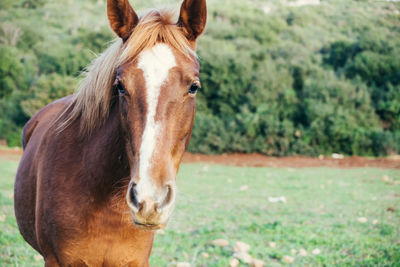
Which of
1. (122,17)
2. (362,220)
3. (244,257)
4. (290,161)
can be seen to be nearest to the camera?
(122,17)

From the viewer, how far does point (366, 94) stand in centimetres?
1980

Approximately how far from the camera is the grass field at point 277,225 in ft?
13.6

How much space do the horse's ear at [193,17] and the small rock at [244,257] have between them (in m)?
2.86

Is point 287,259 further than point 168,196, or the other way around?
point 287,259

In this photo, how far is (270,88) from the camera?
20.9m

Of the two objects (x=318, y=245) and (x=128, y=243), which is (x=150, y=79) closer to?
(x=128, y=243)

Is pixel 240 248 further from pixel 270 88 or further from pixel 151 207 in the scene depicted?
pixel 270 88

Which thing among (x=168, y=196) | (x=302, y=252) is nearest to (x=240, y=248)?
(x=302, y=252)

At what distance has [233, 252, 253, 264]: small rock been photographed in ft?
12.7

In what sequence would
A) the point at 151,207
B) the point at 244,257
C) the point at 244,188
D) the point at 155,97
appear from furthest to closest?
the point at 244,188 < the point at 244,257 < the point at 155,97 < the point at 151,207

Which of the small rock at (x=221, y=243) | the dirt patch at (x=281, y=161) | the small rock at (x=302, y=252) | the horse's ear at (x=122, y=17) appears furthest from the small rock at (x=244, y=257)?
the dirt patch at (x=281, y=161)

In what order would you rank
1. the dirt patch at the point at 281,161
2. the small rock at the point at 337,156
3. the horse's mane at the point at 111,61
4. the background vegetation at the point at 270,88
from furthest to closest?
the background vegetation at the point at 270,88 < the small rock at the point at 337,156 < the dirt patch at the point at 281,161 < the horse's mane at the point at 111,61

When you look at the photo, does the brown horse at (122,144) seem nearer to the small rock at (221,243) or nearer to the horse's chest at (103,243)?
the horse's chest at (103,243)

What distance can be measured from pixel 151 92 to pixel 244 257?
2.97 metres
